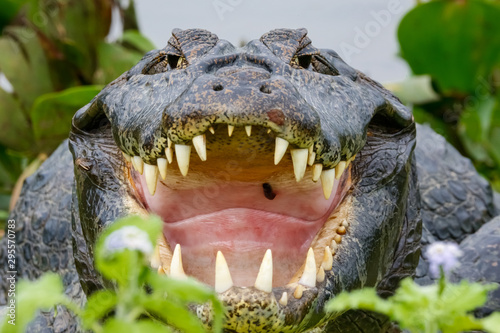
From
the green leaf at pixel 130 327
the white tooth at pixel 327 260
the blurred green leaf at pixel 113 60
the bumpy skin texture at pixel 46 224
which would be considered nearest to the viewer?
the green leaf at pixel 130 327

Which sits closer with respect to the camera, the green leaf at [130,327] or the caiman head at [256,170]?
the green leaf at [130,327]

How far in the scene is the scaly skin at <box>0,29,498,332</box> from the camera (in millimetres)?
1705

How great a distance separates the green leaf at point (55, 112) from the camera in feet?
14.8

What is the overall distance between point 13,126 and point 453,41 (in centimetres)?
327

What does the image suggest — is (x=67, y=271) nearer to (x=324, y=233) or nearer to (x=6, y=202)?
(x=324, y=233)

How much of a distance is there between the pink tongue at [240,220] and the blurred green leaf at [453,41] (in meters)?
3.32

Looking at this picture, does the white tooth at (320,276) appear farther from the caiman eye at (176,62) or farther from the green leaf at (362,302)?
the green leaf at (362,302)

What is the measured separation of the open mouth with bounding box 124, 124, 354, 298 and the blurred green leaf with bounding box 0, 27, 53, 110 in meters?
3.29

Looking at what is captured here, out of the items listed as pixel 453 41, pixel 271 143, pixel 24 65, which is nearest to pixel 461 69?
pixel 453 41

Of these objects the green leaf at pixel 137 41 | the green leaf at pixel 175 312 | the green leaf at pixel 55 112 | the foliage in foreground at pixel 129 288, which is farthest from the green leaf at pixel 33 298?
the green leaf at pixel 137 41

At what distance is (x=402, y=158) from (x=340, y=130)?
51 cm

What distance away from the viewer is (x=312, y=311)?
1.77 m

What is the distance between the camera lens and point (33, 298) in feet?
2.77

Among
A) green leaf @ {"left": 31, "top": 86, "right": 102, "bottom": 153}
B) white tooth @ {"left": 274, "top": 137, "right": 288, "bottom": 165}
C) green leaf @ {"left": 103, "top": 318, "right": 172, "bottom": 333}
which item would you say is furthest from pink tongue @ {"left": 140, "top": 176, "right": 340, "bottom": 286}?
green leaf @ {"left": 31, "top": 86, "right": 102, "bottom": 153}
